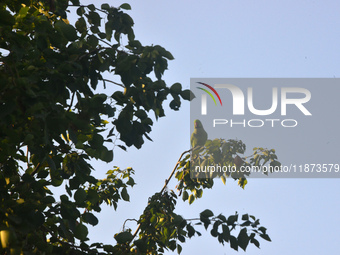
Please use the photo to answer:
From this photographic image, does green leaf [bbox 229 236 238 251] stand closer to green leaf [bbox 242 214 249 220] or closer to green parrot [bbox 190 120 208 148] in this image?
green leaf [bbox 242 214 249 220]

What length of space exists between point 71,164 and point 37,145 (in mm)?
349

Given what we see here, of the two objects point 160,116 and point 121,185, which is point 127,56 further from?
point 121,185

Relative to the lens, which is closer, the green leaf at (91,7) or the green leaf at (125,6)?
the green leaf at (125,6)

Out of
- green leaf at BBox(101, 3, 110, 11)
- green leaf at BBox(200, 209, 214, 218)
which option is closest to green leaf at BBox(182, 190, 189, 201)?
green leaf at BBox(200, 209, 214, 218)

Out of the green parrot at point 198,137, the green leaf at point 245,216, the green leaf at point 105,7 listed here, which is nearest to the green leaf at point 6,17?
the green leaf at point 105,7

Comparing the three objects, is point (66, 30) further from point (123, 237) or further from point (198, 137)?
point (198, 137)

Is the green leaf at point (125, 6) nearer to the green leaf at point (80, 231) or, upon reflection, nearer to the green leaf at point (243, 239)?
the green leaf at point (80, 231)

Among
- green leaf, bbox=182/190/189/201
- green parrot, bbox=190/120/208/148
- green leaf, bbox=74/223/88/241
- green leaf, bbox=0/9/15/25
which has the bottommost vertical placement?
green leaf, bbox=74/223/88/241

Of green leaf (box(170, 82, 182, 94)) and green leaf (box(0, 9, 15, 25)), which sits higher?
green leaf (box(0, 9, 15, 25))

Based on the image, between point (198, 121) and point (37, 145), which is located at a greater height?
point (198, 121)

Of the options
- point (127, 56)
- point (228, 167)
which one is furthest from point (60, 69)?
point (228, 167)

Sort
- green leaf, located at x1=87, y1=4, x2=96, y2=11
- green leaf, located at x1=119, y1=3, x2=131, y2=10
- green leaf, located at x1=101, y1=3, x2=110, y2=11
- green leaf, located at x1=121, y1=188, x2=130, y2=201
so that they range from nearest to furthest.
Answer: green leaf, located at x1=119, y1=3, x2=131, y2=10
green leaf, located at x1=101, y1=3, x2=110, y2=11
green leaf, located at x1=87, y1=4, x2=96, y2=11
green leaf, located at x1=121, y1=188, x2=130, y2=201

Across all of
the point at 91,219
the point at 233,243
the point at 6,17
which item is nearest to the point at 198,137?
the point at 233,243

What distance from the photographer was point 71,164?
3377mm
